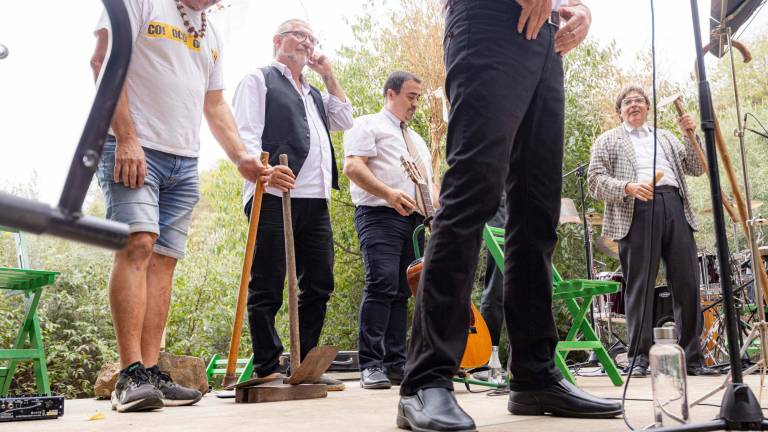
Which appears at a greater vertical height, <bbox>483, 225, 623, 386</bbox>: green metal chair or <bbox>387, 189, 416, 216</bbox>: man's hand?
<bbox>387, 189, 416, 216</bbox>: man's hand

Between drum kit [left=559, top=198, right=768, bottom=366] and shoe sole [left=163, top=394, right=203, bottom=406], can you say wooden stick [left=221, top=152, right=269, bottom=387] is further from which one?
drum kit [left=559, top=198, right=768, bottom=366]

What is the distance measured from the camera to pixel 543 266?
1769 millimetres

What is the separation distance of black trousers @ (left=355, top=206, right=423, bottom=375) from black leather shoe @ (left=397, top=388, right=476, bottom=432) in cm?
190

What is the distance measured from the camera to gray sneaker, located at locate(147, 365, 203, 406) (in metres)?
2.31

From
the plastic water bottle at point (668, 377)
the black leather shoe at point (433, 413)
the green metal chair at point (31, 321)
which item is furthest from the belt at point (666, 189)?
the green metal chair at point (31, 321)

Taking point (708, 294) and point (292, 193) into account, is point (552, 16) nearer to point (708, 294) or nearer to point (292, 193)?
point (292, 193)

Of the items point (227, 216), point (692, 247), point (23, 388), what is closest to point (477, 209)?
point (692, 247)

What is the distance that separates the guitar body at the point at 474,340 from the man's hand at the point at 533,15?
152cm

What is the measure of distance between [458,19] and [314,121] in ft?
6.00

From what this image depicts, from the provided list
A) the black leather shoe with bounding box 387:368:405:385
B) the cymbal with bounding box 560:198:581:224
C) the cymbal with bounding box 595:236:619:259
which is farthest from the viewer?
the cymbal with bounding box 560:198:581:224

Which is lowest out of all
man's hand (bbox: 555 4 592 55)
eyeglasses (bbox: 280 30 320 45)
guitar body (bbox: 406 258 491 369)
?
guitar body (bbox: 406 258 491 369)

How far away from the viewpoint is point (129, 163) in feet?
7.20

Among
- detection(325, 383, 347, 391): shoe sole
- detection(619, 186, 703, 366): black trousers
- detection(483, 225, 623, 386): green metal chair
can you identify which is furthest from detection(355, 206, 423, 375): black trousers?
detection(619, 186, 703, 366): black trousers

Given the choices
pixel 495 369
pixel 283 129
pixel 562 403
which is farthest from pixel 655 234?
pixel 562 403
